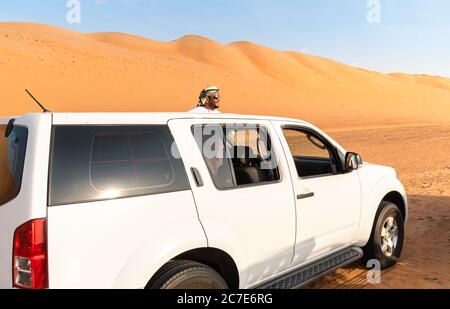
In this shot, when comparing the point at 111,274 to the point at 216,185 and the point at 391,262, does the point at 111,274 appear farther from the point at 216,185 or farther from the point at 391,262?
the point at 391,262

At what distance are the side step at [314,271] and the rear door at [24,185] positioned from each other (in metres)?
1.84

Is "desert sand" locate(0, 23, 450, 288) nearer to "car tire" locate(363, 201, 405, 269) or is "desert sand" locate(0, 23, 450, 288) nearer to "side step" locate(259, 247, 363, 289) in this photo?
"car tire" locate(363, 201, 405, 269)

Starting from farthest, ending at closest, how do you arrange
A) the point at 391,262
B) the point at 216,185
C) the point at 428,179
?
1. the point at 428,179
2. the point at 391,262
3. the point at 216,185

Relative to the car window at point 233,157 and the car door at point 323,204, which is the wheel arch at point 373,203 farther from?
the car window at point 233,157

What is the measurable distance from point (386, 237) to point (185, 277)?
3042 millimetres

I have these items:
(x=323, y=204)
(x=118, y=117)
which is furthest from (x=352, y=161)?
(x=118, y=117)

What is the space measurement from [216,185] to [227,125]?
0.62m

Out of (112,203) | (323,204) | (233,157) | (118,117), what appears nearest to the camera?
(112,203)

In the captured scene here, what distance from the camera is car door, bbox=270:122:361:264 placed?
3.59 m

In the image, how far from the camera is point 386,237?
4.77 m

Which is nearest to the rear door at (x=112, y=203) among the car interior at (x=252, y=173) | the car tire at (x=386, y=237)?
the car interior at (x=252, y=173)

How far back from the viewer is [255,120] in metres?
3.56

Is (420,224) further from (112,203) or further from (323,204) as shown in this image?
(112,203)

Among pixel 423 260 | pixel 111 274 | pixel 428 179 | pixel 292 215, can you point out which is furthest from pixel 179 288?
pixel 428 179
